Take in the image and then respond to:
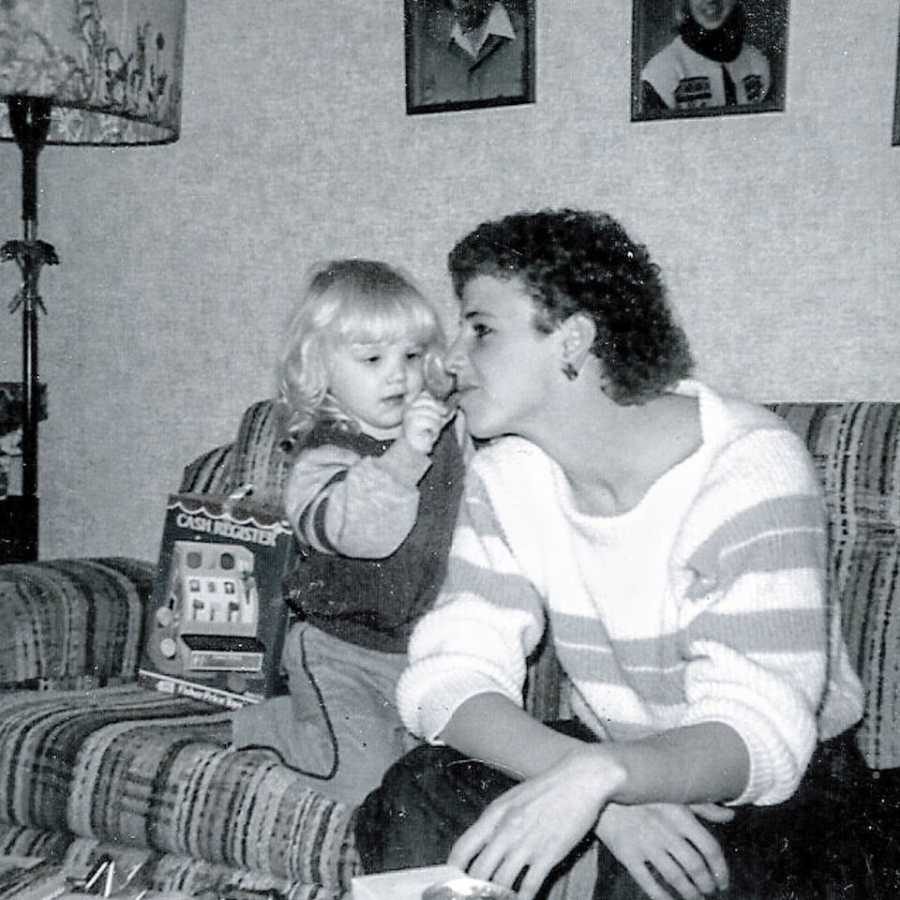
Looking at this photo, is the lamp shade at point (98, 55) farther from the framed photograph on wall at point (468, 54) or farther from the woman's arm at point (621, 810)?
the woman's arm at point (621, 810)

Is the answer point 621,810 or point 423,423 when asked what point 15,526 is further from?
point 621,810

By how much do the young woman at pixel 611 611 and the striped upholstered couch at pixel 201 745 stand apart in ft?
0.87

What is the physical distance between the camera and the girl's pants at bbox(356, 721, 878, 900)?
1155mm

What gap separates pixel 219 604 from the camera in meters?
2.08

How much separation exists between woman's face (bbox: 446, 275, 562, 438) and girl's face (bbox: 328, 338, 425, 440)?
0.45 m

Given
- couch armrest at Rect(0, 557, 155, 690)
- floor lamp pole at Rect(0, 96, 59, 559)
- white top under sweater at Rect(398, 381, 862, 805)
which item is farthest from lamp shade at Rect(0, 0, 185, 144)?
white top under sweater at Rect(398, 381, 862, 805)

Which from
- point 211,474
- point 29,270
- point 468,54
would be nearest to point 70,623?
point 211,474

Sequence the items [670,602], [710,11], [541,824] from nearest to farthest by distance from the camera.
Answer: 1. [541,824]
2. [670,602]
3. [710,11]

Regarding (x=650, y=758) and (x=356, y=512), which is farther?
(x=356, y=512)

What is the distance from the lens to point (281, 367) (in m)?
2.07

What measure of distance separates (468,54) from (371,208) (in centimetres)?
40

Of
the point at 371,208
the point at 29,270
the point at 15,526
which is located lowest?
the point at 15,526

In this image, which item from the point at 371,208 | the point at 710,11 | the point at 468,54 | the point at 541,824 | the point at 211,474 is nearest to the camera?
the point at 541,824

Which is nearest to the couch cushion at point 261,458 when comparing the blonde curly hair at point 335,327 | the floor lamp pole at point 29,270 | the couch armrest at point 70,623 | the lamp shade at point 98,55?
the blonde curly hair at point 335,327
